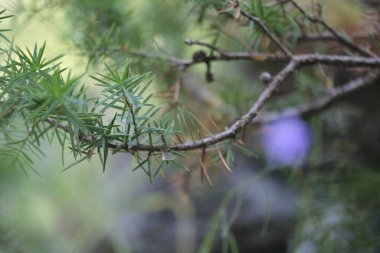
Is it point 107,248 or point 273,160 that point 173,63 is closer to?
point 273,160

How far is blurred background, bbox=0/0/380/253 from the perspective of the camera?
1.50 feet

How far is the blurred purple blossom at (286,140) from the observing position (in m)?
0.64

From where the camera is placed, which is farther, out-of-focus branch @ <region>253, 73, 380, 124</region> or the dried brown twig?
out-of-focus branch @ <region>253, 73, 380, 124</region>

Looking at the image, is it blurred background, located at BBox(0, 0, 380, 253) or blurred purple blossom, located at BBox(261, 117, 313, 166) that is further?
blurred purple blossom, located at BBox(261, 117, 313, 166)

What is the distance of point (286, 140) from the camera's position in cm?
68

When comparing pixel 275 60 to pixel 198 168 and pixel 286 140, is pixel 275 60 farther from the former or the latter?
pixel 286 140

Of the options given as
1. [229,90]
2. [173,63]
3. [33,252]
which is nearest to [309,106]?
[229,90]

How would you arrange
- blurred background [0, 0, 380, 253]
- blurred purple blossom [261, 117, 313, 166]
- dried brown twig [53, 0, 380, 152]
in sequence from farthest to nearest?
1. blurred purple blossom [261, 117, 313, 166]
2. blurred background [0, 0, 380, 253]
3. dried brown twig [53, 0, 380, 152]

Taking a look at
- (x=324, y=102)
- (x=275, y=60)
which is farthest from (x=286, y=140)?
(x=275, y=60)

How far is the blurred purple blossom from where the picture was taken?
64 cm

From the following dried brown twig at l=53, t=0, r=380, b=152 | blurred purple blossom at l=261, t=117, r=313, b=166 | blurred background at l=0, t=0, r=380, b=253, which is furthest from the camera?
blurred purple blossom at l=261, t=117, r=313, b=166

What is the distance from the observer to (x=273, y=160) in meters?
0.66

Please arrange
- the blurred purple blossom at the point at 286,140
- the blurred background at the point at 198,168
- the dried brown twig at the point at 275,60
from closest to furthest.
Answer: the dried brown twig at the point at 275,60, the blurred background at the point at 198,168, the blurred purple blossom at the point at 286,140

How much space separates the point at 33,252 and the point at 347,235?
13.1 inches
